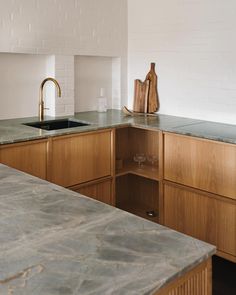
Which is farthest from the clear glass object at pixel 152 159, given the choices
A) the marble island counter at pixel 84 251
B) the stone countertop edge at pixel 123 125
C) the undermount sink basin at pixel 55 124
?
the marble island counter at pixel 84 251

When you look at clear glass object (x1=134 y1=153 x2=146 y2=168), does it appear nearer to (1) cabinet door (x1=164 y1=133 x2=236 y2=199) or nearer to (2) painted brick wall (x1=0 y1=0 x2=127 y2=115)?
(1) cabinet door (x1=164 y1=133 x2=236 y2=199)

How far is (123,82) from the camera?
3.95 meters

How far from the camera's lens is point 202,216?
111 inches

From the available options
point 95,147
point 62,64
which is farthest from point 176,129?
point 62,64

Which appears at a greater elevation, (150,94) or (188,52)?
(188,52)

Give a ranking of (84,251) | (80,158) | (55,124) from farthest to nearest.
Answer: (55,124) < (80,158) < (84,251)

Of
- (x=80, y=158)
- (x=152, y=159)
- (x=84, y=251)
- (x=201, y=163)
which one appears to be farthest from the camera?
(x=152, y=159)

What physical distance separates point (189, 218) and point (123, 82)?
1621 millimetres

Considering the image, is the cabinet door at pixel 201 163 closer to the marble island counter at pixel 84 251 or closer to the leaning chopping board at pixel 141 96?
the leaning chopping board at pixel 141 96

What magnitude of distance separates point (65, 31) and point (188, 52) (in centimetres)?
107

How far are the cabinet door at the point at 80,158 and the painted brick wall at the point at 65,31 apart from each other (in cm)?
65

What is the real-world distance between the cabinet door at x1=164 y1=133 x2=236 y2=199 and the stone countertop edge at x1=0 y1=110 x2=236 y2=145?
2.6 inches

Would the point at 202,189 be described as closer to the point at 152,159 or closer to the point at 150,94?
the point at 152,159

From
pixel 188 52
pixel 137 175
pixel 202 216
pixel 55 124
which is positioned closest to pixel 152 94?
pixel 188 52
